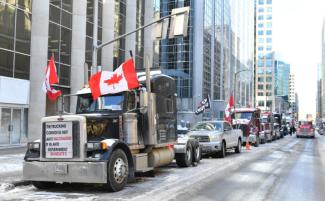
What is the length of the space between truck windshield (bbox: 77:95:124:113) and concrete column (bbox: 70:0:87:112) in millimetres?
20788

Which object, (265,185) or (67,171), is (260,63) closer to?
(265,185)

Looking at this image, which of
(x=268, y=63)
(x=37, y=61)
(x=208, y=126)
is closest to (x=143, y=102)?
(x=208, y=126)

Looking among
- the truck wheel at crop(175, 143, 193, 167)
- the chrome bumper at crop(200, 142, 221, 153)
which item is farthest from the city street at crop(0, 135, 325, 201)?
the chrome bumper at crop(200, 142, 221, 153)

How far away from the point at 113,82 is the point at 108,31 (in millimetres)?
27268

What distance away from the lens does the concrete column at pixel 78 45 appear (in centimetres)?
3381

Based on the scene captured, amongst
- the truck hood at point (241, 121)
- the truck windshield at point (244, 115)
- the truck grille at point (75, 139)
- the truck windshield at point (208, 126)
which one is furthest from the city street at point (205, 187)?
the truck windshield at point (244, 115)

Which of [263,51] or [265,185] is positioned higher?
[263,51]

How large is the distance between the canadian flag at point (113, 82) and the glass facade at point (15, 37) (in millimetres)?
16250

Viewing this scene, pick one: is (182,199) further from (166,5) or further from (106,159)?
(166,5)

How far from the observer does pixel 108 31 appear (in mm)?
39156

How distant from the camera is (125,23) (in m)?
43.5

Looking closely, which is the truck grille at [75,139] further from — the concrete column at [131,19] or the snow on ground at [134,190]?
the concrete column at [131,19]

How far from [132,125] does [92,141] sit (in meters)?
1.55

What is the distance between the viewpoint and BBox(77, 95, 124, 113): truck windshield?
41.3 ft
